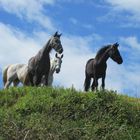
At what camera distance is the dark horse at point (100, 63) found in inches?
1019

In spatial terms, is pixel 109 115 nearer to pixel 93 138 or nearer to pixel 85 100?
pixel 85 100

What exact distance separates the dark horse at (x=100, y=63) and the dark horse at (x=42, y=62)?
234 cm

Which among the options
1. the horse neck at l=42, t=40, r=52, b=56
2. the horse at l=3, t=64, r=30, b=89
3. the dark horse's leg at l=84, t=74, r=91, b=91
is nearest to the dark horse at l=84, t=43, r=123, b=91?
the dark horse's leg at l=84, t=74, r=91, b=91

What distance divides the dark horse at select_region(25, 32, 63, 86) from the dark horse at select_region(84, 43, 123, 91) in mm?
2336

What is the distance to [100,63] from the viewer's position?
2592cm

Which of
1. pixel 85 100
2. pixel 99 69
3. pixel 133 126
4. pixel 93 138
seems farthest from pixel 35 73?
pixel 93 138

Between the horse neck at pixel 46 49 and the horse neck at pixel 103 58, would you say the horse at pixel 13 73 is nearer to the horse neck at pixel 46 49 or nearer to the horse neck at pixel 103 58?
the horse neck at pixel 103 58

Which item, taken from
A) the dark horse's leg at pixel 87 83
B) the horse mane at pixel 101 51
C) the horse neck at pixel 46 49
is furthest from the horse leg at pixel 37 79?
the dark horse's leg at pixel 87 83

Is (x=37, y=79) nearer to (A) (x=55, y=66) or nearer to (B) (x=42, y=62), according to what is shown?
(B) (x=42, y=62)

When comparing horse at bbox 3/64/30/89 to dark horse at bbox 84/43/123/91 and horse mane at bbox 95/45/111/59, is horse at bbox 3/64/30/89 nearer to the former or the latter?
dark horse at bbox 84/43/123/91

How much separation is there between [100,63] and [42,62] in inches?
125

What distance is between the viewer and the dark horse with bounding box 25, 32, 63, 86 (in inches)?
928

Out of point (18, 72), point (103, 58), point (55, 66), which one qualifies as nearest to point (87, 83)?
point (103, 58)

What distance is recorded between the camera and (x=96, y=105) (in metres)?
16.4
